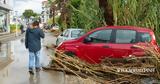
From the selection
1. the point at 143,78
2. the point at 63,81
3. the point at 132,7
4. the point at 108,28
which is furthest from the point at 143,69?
the point at 132,7

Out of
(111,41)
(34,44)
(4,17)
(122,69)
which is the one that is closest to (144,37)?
(111,41)

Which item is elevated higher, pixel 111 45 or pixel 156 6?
pixel 156 6

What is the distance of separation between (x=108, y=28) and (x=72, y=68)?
540cm

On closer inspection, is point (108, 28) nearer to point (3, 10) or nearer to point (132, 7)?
point (132, 7)

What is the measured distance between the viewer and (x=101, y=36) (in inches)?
579

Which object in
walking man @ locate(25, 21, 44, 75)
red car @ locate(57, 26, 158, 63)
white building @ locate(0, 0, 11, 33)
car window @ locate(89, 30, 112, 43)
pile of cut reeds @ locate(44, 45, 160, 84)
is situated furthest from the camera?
white building @ locate(0, 0, 11, 33)

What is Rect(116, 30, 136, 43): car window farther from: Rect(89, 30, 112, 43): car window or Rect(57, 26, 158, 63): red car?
Rect(89, 30, 112, 43): car window

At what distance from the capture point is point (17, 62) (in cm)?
1980

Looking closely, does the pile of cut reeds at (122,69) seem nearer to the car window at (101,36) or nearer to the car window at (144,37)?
the car window at (144,37)

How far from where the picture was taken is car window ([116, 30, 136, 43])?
14.3 metres

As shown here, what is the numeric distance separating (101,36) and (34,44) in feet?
7.56

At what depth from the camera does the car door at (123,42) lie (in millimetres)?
14023

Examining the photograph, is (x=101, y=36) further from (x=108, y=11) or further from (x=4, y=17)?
(x=4, y=17)

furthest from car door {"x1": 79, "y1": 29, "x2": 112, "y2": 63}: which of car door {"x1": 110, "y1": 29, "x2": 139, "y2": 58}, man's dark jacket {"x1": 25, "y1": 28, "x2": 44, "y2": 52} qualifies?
man's dark jacket {"x1": 25, "y1": 28, "x2": 44, "y2": 52}
